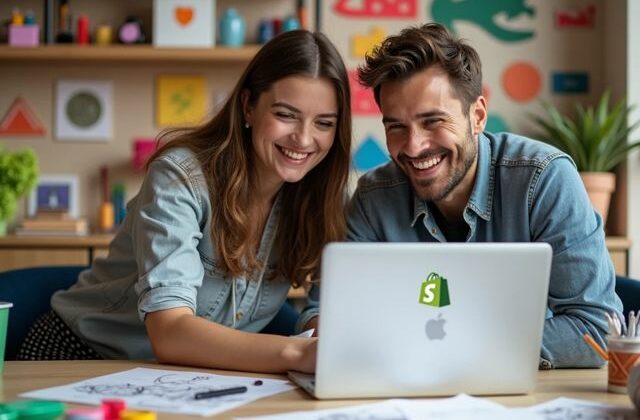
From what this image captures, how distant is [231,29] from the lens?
364 cm

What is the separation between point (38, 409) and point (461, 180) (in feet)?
3.63

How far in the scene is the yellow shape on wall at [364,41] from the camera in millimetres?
3842

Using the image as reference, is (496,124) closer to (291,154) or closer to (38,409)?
(291,154)

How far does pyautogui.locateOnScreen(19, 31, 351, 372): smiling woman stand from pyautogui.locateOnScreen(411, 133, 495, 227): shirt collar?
0.18 m

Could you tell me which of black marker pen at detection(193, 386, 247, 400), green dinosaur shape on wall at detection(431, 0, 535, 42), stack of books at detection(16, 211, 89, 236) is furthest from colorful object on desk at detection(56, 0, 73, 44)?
black marker pen at detection(193, 386, 247, 400)

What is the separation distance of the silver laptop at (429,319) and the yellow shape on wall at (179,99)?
106 inches

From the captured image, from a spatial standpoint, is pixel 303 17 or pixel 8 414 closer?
pixel 8 414

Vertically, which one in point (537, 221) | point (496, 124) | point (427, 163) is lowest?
point (537, 221)

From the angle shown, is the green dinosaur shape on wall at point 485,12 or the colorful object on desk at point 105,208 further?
the green dinosaur shape on wall at point 485,12

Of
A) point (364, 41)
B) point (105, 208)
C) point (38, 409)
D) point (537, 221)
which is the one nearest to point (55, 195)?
point (105, 208)

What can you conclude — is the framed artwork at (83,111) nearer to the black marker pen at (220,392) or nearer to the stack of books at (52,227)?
the stack of books at (52,227)

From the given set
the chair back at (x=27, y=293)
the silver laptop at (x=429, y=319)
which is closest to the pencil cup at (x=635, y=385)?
the silver laptop at (x=429, y=319)

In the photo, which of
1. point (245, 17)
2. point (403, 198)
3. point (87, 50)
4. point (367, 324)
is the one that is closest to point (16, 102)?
point (87, 50)

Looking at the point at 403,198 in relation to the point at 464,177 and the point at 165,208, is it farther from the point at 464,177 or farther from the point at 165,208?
the point at 165,208
